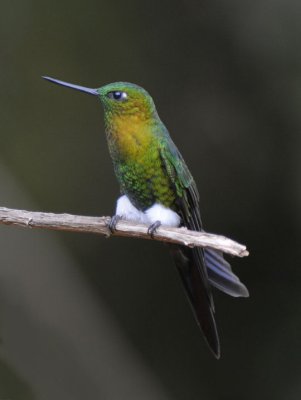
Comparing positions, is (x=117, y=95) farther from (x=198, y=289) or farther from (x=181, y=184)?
(x=198, y=289)

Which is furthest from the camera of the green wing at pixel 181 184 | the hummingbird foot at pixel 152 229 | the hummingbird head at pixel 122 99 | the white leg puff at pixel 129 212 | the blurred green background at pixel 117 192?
the blurred green background at pixel 117 192

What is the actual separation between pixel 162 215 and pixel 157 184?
13 cm

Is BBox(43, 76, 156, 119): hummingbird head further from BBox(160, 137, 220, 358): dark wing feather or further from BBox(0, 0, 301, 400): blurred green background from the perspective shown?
BBox(0, 0, 301, 400): blurred green background

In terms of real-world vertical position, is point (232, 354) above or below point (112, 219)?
below

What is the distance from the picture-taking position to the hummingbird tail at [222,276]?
2.98 m

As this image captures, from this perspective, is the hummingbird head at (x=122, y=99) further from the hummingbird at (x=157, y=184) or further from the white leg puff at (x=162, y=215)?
the white leg puff at (x=162, y=215)

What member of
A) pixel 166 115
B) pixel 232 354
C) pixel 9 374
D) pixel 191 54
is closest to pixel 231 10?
pixel 191 54

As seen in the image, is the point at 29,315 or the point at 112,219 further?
the point at 29,315

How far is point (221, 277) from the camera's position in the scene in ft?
10.0

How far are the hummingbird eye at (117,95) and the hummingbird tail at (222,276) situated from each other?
30.9 inches

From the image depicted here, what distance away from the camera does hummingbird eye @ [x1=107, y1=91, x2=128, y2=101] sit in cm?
279

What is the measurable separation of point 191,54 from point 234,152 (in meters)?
0.64

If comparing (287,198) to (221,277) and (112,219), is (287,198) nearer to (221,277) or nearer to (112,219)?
(221,277)

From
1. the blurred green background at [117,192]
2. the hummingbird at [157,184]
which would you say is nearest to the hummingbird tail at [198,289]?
the hummingbird at [157,184]
